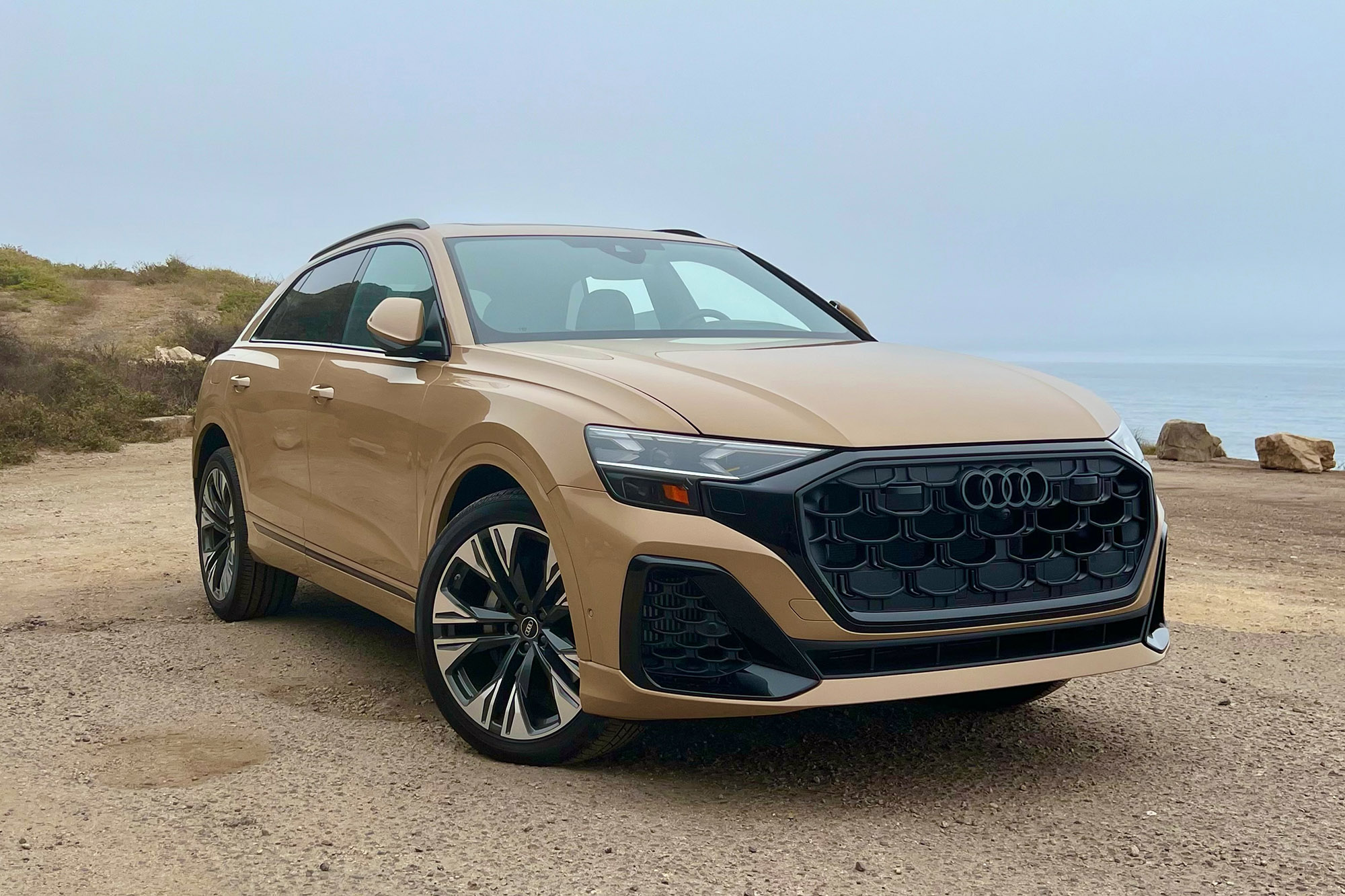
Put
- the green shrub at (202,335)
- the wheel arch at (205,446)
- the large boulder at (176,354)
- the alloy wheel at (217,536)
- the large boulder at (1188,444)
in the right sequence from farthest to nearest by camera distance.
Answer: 1. the green shrub at (202,335)
2. the large boulder at (176,354)
3. the large boulder at (1188,444)
4. the wheel arch at (205,446)
5. the alloy wheel at (217,536)

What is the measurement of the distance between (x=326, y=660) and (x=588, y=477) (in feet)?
7.97

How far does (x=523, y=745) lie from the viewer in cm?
384

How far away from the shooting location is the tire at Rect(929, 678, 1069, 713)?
4.56m

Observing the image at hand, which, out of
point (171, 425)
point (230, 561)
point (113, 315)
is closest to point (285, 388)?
point (230, 561)

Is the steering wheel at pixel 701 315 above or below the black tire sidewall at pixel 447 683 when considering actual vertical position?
above

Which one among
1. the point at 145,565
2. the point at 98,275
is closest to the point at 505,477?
the point at 145,565

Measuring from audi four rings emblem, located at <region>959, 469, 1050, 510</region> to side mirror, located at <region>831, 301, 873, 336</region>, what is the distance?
1.94 meters

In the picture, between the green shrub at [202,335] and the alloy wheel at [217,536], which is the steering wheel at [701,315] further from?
the green shrub at [202,335]

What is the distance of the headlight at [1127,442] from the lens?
12.4ft

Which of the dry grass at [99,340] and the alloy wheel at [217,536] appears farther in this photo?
the dry grass at [99,340]

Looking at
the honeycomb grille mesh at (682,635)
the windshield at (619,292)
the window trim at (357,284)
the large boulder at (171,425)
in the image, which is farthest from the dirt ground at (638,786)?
the large boulder at (171,425)

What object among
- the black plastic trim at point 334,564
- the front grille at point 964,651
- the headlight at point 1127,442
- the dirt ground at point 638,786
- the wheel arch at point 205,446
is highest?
the headlight at point 1127,442

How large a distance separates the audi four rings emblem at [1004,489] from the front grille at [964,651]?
348mm

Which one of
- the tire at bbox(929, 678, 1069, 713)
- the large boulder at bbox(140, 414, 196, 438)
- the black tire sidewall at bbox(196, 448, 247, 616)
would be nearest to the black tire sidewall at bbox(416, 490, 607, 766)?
the tire at bbox(929, 678, 1069, 713)
